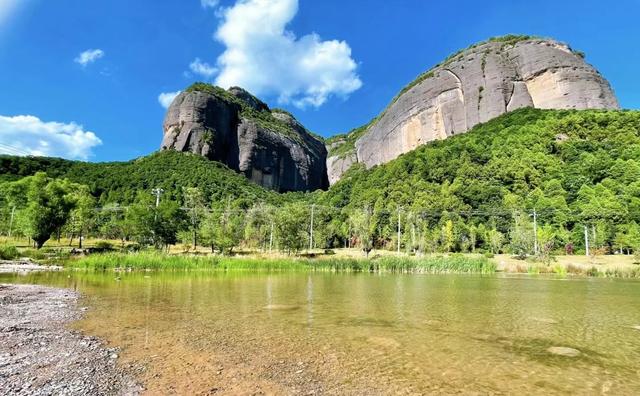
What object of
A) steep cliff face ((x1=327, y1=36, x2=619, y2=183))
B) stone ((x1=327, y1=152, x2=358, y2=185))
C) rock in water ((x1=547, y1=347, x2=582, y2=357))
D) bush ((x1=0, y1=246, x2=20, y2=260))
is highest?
steep cliff face ((x1=327, y1=36, x2=619, y2=183))

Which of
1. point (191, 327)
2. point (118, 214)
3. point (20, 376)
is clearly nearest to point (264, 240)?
point (118, 214)

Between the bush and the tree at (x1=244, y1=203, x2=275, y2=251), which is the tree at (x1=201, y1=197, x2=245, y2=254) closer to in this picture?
the tree at (x1=244, y1=203, x2=275, y2=251)

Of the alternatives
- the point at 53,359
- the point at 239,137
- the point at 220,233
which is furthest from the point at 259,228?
the point at 239,137

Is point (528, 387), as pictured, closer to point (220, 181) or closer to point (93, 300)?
point (93, 300)

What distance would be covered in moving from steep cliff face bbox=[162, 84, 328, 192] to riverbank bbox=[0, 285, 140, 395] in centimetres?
12611

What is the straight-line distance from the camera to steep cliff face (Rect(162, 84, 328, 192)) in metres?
136

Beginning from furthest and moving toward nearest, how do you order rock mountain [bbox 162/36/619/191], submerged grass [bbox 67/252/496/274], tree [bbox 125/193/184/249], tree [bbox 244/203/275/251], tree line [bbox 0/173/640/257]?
rock mountain [bbox 162/36/619/191]
tree [bbox 244/203/275/251]
tree [bbox 125/193/184/249]
tree line [bbox 0/173/640/257]
submerged grass [bbox 67/252/496/274]

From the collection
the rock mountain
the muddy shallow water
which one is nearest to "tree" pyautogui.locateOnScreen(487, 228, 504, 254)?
the rock mountain

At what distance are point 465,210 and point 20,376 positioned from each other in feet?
262

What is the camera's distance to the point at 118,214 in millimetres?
80875

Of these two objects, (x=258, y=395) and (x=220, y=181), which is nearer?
(x=258, y=395)

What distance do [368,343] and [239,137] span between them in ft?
506

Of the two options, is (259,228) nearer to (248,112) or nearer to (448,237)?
(448,237)

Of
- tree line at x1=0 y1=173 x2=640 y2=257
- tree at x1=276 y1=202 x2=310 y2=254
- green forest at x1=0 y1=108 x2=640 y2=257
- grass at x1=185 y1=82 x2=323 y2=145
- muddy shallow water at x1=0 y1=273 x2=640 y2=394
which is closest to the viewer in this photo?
muddy shallow water at x1=0 y1=273 x2=640 y2=394
